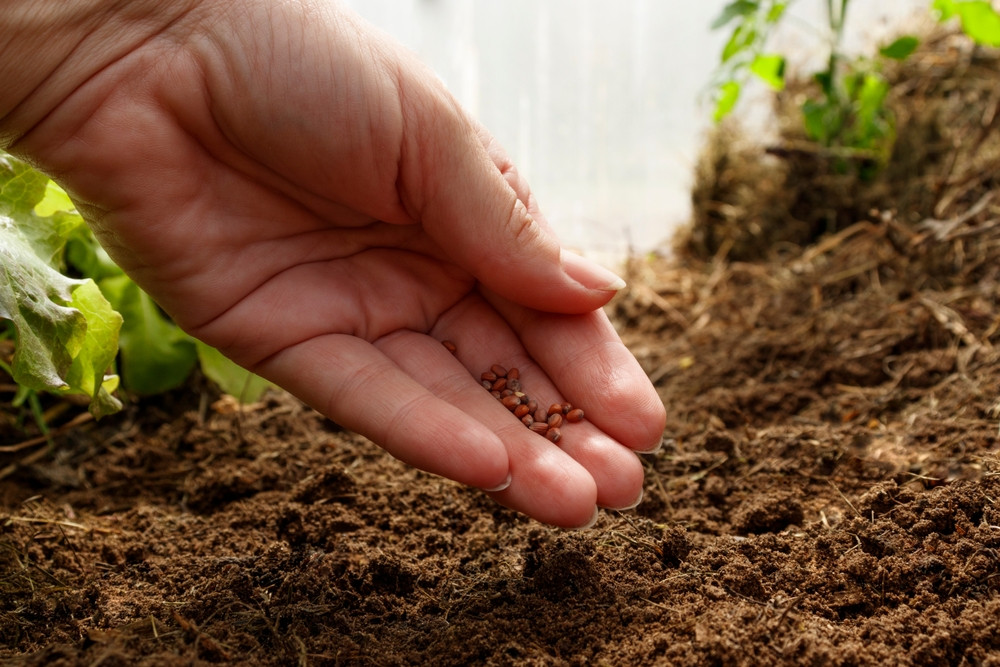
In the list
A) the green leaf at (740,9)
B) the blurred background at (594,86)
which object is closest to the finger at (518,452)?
the green leaf at (740,9)

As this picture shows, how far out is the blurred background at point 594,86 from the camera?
4539 mm

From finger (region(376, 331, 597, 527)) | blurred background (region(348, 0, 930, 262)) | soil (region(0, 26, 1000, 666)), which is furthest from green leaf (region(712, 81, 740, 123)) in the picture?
finger (region(376, 331, 597, 527))

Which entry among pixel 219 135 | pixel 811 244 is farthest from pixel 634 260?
pixel 219 135

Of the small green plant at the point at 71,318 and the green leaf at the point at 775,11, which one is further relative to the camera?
the green leaf at the point at 775,11

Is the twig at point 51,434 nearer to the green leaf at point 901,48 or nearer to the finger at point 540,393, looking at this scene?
the finger at point 540,393

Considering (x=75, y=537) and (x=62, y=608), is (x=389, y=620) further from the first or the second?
(x=75, y=537)

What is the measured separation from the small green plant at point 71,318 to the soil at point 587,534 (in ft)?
0.61

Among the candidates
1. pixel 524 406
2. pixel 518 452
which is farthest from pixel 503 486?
pixel 524 406

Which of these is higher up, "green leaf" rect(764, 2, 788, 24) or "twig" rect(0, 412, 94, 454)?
"green leaf" rect(764, 2, 788, 24)

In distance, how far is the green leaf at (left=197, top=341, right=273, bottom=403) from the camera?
6.94 ft

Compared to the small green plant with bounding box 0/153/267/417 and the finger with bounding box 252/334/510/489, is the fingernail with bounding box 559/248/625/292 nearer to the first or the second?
the finger with bounding box 252/334/510/489

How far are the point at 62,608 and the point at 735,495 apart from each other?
131 cm

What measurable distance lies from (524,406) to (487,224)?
364mm

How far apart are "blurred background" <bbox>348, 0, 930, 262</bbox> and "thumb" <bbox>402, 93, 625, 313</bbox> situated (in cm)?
269
